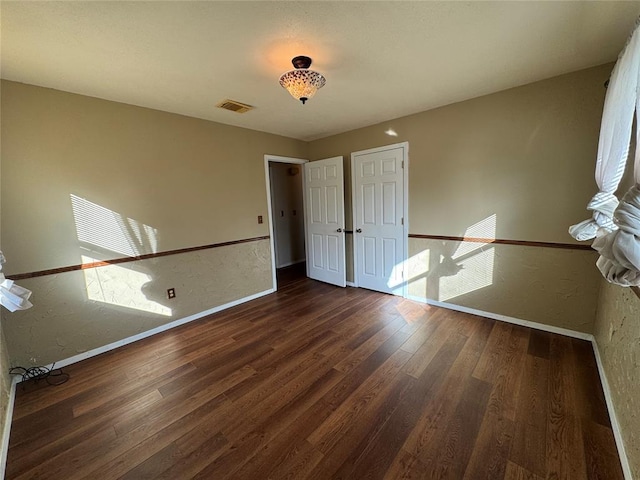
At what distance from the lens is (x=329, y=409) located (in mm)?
1663

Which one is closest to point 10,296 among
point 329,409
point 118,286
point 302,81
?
point 118,286

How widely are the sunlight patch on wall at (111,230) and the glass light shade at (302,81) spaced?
1.97 meters

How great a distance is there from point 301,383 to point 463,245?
7.19 ft

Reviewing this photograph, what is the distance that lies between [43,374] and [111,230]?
126 cm

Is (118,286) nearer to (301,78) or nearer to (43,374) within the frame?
(43,374)

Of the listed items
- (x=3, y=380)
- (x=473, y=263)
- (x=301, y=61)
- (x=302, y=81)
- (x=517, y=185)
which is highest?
(x=301, y=61)

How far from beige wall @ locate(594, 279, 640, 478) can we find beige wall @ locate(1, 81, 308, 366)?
11.1 feet

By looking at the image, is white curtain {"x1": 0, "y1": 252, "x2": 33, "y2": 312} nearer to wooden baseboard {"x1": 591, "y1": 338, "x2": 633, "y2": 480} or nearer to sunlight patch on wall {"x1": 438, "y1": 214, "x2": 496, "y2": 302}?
wooden baseboard {"x1": 591, "y1": 338, "x2": 633, "y2": 480}

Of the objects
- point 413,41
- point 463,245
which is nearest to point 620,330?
point 463,245

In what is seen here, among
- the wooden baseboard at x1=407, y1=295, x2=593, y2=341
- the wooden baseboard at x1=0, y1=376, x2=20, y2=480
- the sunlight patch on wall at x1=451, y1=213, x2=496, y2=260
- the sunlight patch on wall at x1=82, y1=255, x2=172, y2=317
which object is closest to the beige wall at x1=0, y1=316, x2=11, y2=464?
the wooden baseboard at x1=0, y1=376, x2=20, y2=480

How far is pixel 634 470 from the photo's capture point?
3.75 feet

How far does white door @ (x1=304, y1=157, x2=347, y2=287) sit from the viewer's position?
383cm

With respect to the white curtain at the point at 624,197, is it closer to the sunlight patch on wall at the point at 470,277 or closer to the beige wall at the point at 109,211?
the sunlight patch on wall at the point at 470,277

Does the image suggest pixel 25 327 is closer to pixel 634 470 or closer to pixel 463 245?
pixel 634 470
